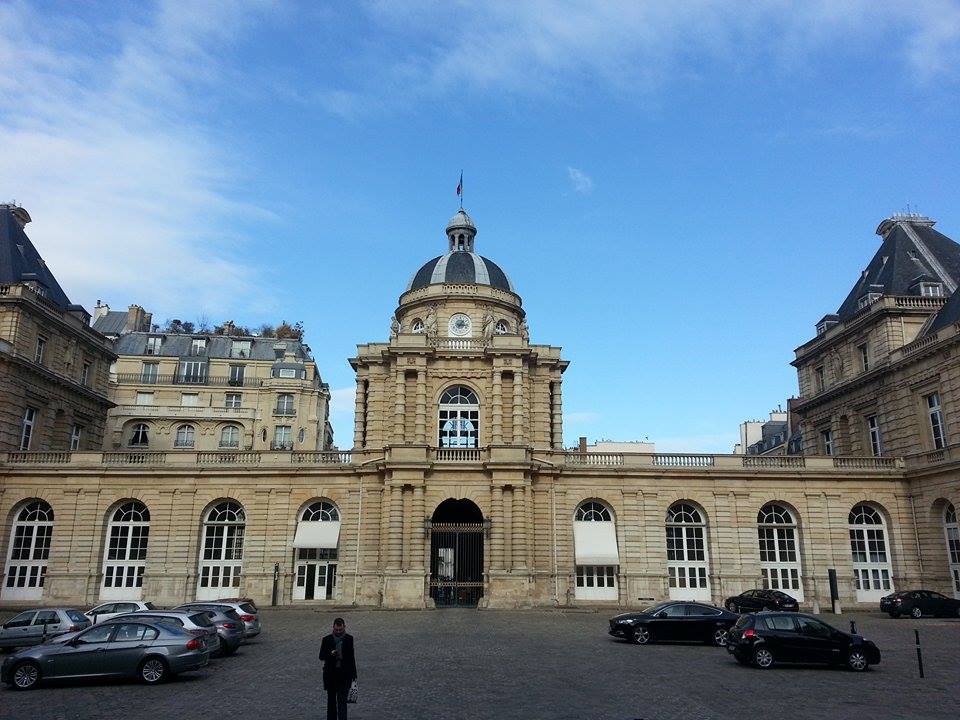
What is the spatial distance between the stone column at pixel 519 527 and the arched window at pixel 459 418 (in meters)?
4.35

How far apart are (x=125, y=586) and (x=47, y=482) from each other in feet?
21.5

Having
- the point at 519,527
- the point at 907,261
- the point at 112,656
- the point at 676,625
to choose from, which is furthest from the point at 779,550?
the point at 112,656

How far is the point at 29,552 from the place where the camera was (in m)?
37.6

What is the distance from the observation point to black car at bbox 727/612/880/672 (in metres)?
18.2

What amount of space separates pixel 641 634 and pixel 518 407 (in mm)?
17315

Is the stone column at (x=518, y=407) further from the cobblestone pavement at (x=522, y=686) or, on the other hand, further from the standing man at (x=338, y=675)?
the standing man at (x=338, y=675)

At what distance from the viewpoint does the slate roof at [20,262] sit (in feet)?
137

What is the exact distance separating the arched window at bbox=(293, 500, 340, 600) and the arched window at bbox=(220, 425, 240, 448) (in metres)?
23.4

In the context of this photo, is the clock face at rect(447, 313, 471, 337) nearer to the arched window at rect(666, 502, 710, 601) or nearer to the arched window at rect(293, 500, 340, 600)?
the arched window at rect(293, 500, 340, 600)

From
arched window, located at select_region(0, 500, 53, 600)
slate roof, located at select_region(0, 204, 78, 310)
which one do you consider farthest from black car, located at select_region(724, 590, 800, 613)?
slate roof, located at select_region(0, 204, 78, 310)

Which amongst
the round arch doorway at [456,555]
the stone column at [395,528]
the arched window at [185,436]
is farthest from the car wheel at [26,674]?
the arched window at [185,436]

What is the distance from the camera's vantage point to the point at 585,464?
3881 centimetres

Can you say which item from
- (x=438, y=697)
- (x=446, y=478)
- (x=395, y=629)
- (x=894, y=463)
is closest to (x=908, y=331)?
(x=894, y=463)

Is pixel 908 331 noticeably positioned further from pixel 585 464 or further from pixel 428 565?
pixel 428 565
